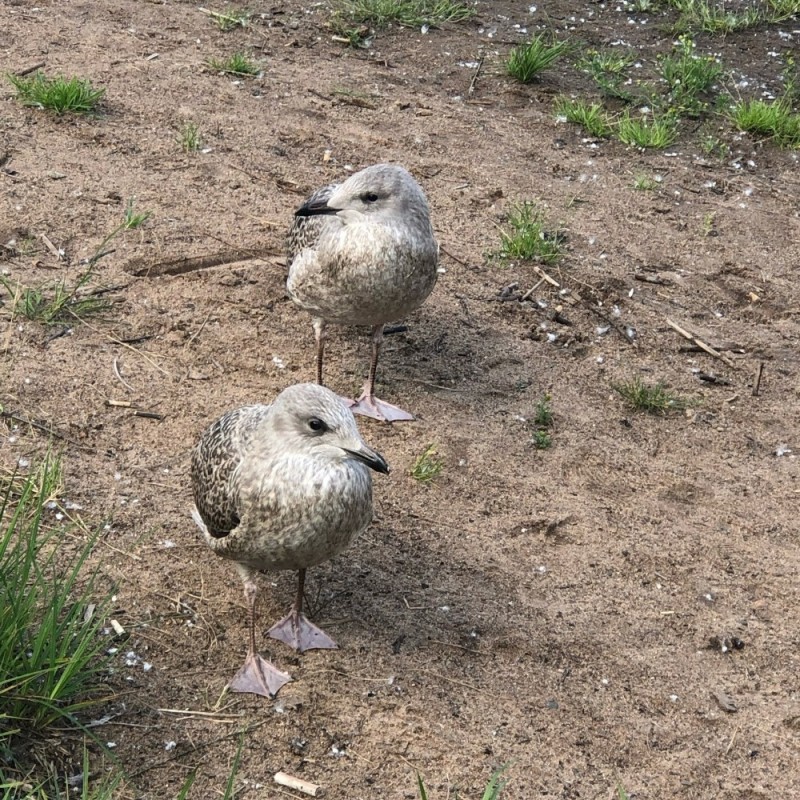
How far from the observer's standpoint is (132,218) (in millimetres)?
7188

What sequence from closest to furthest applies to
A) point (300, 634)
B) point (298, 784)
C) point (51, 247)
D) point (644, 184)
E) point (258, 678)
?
point (298, 784) < point (258, 678) < point (300, 634) < point (51, 247) < point (644, 184)

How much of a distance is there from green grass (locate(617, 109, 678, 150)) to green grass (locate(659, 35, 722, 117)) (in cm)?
24

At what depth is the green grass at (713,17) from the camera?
416 inches

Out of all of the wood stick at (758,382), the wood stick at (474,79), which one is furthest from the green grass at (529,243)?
the wood stick at (474,79)

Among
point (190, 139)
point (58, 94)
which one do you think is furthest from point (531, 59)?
point (58, 94)

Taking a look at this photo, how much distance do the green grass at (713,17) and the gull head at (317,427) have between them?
25.0 feet

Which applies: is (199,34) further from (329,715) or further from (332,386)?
(329,715)

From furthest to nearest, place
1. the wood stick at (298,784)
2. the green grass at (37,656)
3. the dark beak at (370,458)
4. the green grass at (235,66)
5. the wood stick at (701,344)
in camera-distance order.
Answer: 1. the green grass at (235,66)
2. the wood stick at (701,344)
3. the dark beak at (370,458)
4. the wood stick at (298,784)
5. the green grass at (37,656)

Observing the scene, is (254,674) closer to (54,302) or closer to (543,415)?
(543,415)

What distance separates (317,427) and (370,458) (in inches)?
10.9

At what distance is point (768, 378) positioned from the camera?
272 inches

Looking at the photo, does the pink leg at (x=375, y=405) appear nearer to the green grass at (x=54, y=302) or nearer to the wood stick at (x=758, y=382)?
the green grass at (x=54, y=302)

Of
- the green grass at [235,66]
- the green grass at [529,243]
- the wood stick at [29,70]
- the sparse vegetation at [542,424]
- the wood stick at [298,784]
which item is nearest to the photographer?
the wood stick at [298,784]

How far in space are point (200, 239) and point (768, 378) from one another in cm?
369
